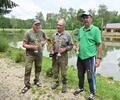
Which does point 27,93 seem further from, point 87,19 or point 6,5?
point 6,5

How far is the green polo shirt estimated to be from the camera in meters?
7.23

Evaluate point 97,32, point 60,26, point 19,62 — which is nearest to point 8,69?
point 19,62

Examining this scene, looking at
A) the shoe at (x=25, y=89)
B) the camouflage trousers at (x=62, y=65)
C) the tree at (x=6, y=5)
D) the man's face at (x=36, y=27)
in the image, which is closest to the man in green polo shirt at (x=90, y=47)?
the camouflage trousers at (x=62, y=65)

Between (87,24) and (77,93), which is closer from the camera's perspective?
(87,24)

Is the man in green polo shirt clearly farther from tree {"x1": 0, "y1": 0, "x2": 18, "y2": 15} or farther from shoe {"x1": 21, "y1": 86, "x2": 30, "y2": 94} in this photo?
tree {"x1": 0, "y1": 0, "x2": 18, "y2": 15}

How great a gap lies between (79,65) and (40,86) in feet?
5.47

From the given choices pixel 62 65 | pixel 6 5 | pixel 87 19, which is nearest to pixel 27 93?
pixel 62 65

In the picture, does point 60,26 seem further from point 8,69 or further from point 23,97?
point 8,69

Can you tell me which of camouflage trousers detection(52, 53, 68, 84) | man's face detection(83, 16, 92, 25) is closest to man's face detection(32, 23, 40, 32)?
camouflage trousers detection(52, 53, 68, 84)

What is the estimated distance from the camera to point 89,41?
7320 mm

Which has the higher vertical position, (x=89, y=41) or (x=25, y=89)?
(x=89, y=41)

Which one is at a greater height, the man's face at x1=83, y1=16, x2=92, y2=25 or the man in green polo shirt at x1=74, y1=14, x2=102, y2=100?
the man's face at x1=83, y1=16, x2=92, y2=25

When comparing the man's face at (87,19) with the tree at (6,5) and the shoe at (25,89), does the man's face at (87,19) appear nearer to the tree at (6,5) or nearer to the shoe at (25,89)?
the shoe at (25,89)

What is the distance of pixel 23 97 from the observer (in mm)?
8055
